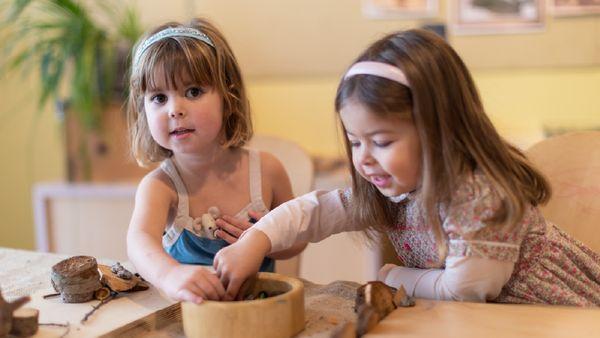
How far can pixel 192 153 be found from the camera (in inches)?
50.1

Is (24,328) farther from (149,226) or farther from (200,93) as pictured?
(200,93)

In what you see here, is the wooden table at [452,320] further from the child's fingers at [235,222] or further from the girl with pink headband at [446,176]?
the child's fingers at [235,222]

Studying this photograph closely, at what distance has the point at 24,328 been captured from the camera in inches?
34.3

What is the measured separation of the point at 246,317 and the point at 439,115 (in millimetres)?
355

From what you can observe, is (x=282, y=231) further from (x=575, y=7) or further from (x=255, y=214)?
(x=575, y=7)

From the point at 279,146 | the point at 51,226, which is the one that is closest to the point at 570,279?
the point at 279,146

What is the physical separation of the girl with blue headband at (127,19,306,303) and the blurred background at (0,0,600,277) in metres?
1.05

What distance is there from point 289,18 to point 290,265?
1.46 m

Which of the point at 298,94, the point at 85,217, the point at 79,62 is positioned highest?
the point at 79,62

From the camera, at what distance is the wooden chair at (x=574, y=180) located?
116 cm

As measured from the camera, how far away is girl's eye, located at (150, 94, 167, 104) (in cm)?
120

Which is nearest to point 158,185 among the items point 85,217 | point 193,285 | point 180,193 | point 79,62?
point 180,193

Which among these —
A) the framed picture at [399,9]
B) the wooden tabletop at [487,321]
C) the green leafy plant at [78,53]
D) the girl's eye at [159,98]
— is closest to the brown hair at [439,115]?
the wooden tabletop at [487,321]

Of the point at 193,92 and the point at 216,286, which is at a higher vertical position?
the point at 193,92
